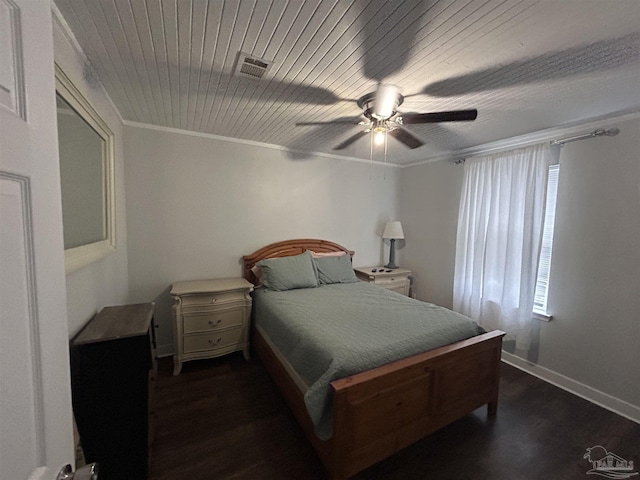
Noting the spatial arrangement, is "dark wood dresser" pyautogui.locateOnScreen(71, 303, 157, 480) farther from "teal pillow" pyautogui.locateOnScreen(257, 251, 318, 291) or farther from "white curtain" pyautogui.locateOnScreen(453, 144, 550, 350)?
A: "white curtain" pyautogui.locateOnScreen(453, 144, 550, 350)

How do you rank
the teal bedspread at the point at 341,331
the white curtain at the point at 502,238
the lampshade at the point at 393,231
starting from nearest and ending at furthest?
the teal bedspread at the point at 341,331, the white curtain at the point at 502,238, the lampshade at the point at 393,231

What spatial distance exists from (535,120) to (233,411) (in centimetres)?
341

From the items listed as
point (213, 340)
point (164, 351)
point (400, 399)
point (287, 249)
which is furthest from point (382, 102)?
point (164, 351)

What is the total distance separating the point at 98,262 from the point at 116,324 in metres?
0.54

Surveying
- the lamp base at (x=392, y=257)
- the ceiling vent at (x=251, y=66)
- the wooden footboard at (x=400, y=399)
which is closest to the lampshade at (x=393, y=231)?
the lamp base at (x=392, y=257)

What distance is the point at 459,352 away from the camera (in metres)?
1.81

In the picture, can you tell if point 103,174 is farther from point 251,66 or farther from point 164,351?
point 164,351

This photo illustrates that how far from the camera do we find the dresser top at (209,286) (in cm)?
247

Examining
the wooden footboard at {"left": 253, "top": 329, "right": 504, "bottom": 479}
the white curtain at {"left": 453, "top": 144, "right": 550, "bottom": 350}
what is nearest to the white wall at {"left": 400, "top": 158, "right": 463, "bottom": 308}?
the white curtain at {"left": 453, "top": 144, "right": 550, "bottom": 350}

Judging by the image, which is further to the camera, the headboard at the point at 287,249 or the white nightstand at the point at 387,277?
the white nightstand at the point at 387,277

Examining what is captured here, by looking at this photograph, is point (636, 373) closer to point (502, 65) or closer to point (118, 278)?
point (502, 65)

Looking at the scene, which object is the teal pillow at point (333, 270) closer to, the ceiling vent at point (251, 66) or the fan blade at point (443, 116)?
the fan blade at point (443, 116)

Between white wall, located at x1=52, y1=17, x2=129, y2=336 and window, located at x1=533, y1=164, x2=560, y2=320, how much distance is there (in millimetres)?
3614

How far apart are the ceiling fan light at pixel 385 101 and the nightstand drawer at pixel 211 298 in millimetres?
2036
